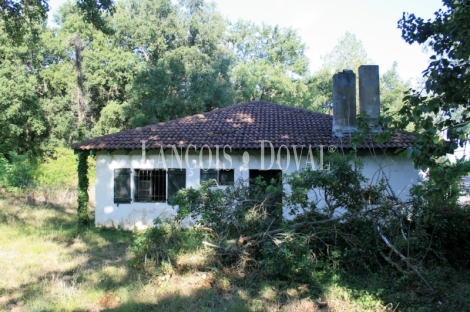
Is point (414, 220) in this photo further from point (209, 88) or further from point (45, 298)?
point (209, 88)

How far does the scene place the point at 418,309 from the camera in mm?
5477

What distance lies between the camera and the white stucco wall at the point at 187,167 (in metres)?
11.0

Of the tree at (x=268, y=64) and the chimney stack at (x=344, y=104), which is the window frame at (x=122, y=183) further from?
the tree at (x=268, y=64)

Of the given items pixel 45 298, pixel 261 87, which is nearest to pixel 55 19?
pixel 261 87

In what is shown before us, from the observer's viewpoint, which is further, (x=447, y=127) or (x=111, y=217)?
(x=111, y=217)

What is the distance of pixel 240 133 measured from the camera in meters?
12.1

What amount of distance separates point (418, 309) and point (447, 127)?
357 cm

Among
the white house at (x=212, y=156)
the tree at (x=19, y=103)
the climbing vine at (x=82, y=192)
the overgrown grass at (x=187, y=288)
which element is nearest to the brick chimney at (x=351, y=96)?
the white house at (x=212, y=156)

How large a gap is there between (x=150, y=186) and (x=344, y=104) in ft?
23.7

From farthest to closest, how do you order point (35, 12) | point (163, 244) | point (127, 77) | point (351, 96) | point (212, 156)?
point (127, 77) < point (351, 96) < point (212, 156) < point (35, 12) < point (163, 244)

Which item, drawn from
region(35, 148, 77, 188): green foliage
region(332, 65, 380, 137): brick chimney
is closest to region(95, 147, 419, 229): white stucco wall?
region(332, 65, 380, 137): brick chimney

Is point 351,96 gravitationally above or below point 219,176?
above

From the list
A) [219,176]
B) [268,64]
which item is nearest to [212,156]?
[219,176]

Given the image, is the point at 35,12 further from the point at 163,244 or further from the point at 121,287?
the point at 121,287
